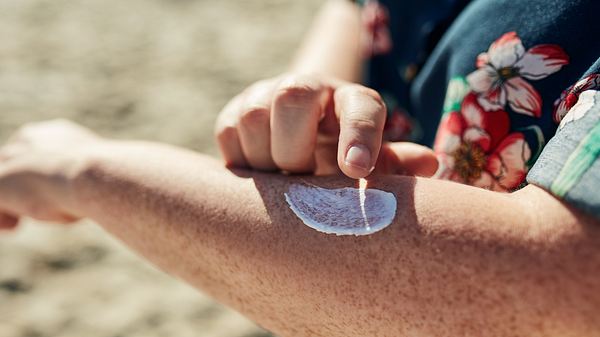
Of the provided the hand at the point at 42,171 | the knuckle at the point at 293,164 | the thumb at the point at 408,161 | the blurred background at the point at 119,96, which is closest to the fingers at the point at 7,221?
the hand at the point at 42,171

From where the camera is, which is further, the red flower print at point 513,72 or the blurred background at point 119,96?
the blurred background at point 119,96

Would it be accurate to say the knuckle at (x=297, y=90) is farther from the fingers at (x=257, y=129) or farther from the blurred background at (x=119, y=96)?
the blurred background at (x=119, y=96)

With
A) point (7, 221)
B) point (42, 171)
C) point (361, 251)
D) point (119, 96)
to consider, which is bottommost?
point (119, 96)

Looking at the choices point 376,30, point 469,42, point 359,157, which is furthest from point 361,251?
point 376,30

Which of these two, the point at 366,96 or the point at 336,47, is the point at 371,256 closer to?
the point at 366,96

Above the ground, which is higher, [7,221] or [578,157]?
[578,157]
